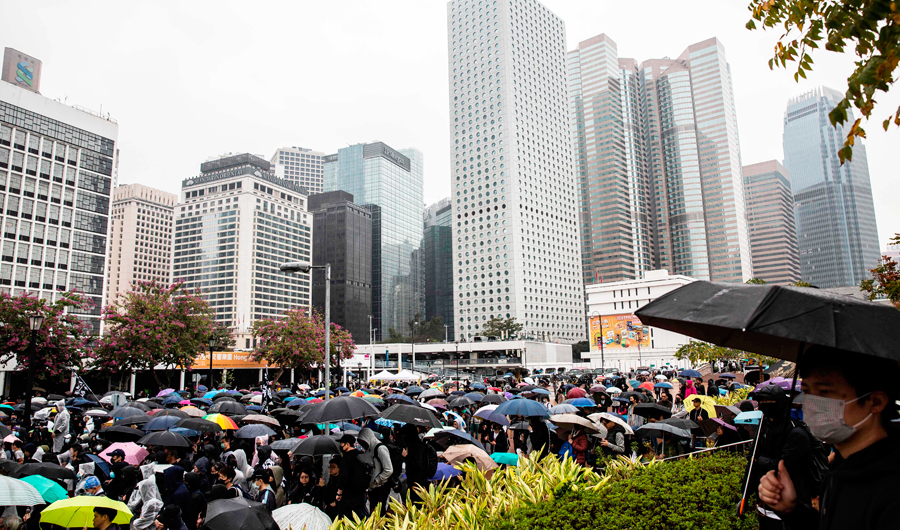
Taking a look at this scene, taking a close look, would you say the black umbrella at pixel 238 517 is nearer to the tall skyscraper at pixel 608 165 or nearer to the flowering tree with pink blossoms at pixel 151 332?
the flowering tree with pink blossoms at pixel 151 332

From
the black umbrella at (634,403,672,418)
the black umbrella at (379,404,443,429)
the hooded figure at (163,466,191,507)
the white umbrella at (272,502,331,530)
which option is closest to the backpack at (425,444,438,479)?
the black umbrella at (379,404,443,429)

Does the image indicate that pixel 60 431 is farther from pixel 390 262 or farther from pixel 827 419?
pixel 390 262

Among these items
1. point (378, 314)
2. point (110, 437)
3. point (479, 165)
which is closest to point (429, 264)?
point (378, 314)

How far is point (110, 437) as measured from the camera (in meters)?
12.0

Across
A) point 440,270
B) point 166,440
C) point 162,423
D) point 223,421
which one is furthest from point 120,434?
point 440,270

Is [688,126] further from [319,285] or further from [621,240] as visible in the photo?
Result: [319,285]

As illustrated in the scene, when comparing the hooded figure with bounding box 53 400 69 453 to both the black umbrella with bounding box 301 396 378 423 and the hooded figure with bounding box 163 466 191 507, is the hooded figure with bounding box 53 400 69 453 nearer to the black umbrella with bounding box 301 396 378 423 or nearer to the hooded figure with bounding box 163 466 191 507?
the black umbrella with bounding box 301 396 378 423

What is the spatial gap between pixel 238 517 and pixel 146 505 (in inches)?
103

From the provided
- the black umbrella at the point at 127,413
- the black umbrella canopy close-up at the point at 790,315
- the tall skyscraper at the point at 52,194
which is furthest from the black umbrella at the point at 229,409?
the tall skyscraper at the point at 52,194

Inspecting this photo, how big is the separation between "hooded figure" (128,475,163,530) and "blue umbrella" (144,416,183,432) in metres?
4.55

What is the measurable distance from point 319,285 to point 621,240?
3514 inches

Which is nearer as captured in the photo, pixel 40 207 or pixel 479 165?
pixel 40 207

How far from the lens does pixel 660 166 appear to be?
17662 centimetres

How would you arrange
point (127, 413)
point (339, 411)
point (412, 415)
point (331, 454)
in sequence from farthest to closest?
point (127, 413), point (339, 411), point (412, 415), point (331, 454)
